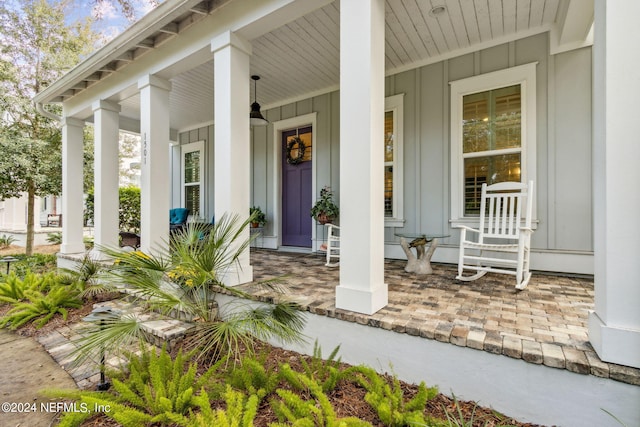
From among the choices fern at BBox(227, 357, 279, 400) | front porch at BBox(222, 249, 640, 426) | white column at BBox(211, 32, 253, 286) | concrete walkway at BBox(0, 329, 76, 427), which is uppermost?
white column at BBox(211, 32, 253, 286)

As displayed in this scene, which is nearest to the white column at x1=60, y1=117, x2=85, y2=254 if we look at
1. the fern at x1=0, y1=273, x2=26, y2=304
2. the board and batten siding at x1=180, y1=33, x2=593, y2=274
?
the fern at x1=0, y1=273, x2=26, y2=304

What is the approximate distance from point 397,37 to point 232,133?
223 cm

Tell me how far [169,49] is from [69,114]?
2945mm

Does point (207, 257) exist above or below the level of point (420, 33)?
below

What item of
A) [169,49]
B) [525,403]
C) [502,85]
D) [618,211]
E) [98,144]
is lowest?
[525,403]

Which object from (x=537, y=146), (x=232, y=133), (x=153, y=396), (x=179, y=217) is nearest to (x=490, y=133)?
(x=537, y=146)

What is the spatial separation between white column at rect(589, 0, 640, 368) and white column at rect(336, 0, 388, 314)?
3.72ft

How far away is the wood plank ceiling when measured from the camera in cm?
301

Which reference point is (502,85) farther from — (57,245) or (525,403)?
(57,245)

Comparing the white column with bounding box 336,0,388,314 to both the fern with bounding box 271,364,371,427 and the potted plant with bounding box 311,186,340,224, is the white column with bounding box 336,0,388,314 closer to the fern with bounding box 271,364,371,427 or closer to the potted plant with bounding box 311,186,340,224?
the fern with bounding box 271,364,371,427

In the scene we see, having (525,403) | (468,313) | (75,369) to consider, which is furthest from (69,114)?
(525,403)

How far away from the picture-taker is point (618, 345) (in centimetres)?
135

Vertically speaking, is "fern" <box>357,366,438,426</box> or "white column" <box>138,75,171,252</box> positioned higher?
"white column" <box>138,75,171,252</box>

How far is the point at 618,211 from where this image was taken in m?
1.36
